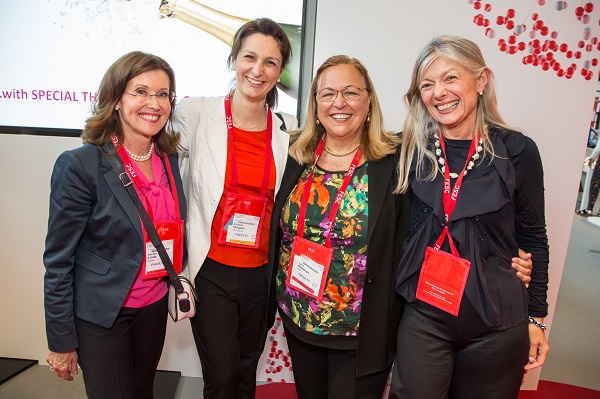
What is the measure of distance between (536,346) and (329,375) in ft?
2.63

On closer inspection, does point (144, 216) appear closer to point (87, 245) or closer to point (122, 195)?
point (122, 195)

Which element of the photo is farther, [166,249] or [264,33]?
[264,33]

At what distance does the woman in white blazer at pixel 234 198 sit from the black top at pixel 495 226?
2.12 feet

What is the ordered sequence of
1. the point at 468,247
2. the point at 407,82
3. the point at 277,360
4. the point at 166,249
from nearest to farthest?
the point at 468,247
the point at 166,249
the point at 407,82
the point at 277,360

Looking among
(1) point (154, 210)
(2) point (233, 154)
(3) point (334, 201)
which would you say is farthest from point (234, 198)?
(3) point (334, 201)

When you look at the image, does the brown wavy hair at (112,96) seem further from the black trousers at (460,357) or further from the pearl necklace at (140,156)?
the black trousers at (460,357)

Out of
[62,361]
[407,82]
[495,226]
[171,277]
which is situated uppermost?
[407,82]

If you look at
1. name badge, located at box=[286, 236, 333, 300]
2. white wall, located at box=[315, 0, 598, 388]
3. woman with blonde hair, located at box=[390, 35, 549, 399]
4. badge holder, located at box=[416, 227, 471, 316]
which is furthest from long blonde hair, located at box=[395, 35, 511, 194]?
white wall, located at box=[315, 0, 598, 388]

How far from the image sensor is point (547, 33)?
7.86 feet

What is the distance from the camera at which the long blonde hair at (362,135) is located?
172 centimetres

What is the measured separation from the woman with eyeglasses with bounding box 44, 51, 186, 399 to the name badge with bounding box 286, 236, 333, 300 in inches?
18.7

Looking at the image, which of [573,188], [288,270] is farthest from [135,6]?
[573,188]

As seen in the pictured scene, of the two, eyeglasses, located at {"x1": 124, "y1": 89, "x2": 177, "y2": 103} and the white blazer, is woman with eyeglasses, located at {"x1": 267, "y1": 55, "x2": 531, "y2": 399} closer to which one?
the white blazer

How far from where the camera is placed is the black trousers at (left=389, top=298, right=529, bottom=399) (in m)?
1.44
